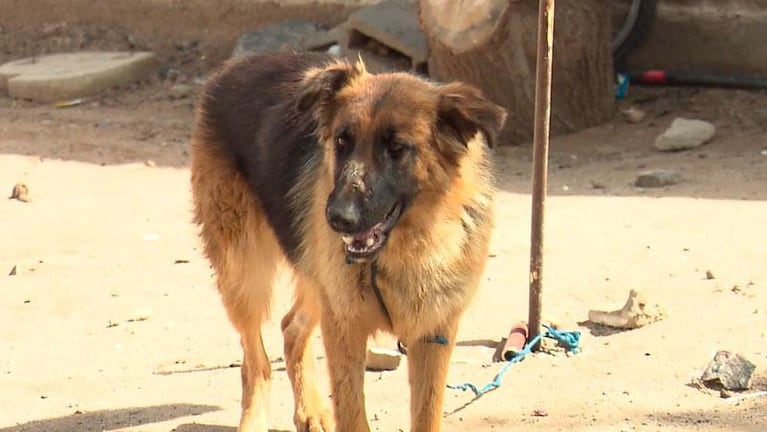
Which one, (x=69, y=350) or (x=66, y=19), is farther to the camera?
(x=66, y=19)

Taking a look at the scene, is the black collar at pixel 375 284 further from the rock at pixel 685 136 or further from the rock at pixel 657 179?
the rock at pixel 685 136

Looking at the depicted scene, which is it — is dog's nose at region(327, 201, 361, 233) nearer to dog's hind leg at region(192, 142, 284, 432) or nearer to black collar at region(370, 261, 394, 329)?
black collar at region(370, 261, 394, 329)

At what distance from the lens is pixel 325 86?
16.0ft

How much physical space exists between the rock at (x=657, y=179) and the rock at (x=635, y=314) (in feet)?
8.45

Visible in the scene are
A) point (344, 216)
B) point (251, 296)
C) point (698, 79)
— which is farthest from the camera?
point (698, 79)

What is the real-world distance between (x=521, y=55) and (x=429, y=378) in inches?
204

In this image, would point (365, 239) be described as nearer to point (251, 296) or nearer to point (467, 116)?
point (467, 116)

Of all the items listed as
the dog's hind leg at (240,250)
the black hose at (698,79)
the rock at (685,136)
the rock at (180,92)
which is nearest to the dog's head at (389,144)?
the dog's hind leg at (240,250)

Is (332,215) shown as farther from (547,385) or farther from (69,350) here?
(69,350)

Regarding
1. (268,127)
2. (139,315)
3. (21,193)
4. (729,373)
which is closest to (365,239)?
(268,127)

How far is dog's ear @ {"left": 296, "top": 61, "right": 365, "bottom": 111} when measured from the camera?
4898 mm

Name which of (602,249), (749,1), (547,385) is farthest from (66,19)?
(547,385)

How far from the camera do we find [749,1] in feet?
34.4

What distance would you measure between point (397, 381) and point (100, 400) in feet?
4.63
